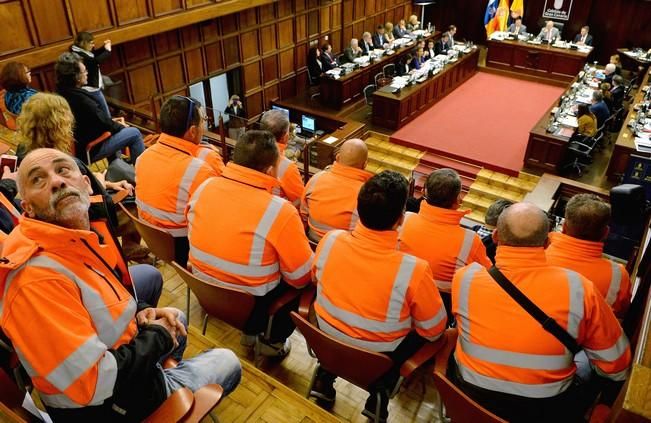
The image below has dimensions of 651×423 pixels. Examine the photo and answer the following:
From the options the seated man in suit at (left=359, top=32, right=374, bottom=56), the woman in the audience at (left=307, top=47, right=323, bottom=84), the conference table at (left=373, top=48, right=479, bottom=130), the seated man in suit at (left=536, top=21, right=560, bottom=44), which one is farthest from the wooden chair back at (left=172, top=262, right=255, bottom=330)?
the seated man in suit at (left=536, top=21, right=560, bottom=44)

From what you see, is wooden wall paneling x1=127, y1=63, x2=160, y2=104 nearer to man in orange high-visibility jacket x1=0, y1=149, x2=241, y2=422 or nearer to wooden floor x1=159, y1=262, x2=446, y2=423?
wooden floor x1=159, y1=262, x2=446, y2=423

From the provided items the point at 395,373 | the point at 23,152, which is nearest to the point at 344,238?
the point at 395,373

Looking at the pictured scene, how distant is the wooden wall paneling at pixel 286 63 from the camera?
1055 centimetres

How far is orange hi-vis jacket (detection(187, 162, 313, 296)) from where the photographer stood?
94.0 inches

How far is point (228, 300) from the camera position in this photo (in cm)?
241

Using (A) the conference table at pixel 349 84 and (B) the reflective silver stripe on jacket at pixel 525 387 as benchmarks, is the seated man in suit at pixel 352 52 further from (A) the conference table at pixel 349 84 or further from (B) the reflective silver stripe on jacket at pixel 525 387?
(B) the reflective silver stripe on jacket at pixel 525 387

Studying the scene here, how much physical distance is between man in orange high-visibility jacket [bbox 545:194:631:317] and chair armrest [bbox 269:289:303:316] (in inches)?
53.3

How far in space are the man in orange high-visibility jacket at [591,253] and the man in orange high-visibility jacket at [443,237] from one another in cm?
43

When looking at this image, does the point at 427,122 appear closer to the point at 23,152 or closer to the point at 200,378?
the point at 23,152

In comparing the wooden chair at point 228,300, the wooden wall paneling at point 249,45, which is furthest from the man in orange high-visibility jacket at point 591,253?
the wooden wall paneling at point 249,45

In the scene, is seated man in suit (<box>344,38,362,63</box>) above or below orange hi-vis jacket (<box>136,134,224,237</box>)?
below

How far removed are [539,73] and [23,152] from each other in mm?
12037

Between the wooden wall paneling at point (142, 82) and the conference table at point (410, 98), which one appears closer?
the wooden wall paneling at point (142, 82)

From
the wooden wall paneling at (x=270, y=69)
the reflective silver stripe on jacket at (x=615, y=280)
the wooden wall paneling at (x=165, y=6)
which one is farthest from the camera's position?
the wooden wall paneling at (x=270, y=69)
